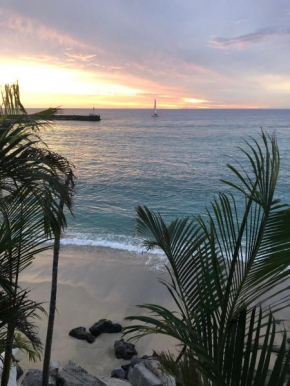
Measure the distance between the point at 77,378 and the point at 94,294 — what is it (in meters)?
4.93

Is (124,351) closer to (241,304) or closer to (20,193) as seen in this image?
(241,304)

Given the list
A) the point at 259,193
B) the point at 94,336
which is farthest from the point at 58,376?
the point at 259,193

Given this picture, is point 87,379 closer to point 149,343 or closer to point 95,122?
point 149,343

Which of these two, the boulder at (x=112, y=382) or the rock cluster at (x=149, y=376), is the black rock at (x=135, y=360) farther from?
the boulder at (x=112, y=382)

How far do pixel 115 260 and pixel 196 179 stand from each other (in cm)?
1669

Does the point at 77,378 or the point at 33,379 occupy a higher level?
the point at 33,379

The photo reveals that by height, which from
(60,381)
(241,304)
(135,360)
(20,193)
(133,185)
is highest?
(20,193)

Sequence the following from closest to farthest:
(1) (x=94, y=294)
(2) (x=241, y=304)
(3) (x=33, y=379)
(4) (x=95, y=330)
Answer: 1. (2) (x=241, y=304)
2. (3) (x=33, y=379)
3. (4) (x=95, y=330)
4. (1) (x=94, y=294)

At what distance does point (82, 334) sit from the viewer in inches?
316

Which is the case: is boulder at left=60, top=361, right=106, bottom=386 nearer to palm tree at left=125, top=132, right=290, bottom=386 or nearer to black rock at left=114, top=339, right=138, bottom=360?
Result: black rock at left=114, top=339, right=138, bottom=360

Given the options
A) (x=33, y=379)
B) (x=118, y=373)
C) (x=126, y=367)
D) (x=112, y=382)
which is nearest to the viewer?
(x=33, y=379)

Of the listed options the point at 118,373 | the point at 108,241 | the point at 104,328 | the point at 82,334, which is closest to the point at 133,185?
the point at 108,241

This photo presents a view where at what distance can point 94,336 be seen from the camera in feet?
26.6

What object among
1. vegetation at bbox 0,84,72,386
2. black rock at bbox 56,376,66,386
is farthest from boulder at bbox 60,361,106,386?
vegetation at bbox 0,84,72,386
